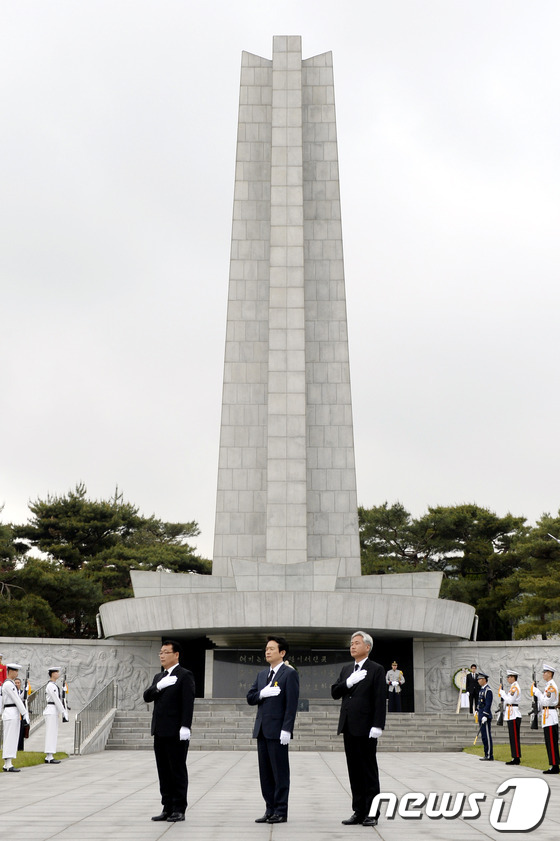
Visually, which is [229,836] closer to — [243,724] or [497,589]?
[243,724]

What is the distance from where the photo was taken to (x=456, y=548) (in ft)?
148

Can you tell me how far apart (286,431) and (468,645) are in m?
8.44

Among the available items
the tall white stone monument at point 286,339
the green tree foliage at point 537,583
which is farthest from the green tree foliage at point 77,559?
the green tree foliage at point 537,583

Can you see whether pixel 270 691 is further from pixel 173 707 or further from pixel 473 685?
pixel 473 685

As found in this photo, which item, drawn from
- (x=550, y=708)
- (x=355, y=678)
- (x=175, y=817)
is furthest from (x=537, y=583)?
(x=175, y=817)

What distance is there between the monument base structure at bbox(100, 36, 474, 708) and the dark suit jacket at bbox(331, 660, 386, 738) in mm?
16471

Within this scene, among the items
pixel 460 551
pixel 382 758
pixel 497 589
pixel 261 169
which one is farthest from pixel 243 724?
pixel 460 551

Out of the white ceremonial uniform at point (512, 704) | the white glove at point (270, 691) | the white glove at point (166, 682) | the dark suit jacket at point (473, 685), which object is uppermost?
the dark suit jacket at point (473, 685)

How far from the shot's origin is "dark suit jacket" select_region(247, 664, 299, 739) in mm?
7281

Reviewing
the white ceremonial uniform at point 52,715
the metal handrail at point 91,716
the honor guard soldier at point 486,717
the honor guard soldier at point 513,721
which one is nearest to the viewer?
the honor guard soldier at point 513,721

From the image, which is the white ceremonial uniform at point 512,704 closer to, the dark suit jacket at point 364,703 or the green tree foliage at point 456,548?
the dark suit jacket at point 364,703

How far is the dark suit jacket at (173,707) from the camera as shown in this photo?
7312 millimetres

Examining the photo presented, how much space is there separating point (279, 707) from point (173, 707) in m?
0.88

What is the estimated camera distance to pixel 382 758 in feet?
53.1
